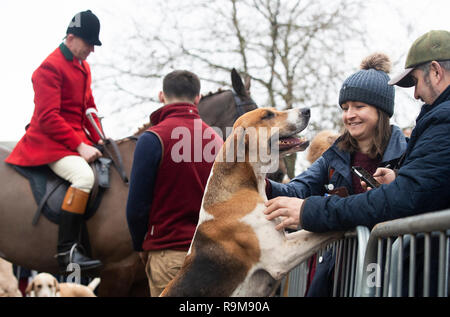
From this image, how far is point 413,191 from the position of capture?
217cm

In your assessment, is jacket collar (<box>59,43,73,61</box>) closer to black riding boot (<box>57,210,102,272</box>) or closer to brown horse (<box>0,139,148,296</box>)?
brown horse (<box>0,139,148,296</box>)

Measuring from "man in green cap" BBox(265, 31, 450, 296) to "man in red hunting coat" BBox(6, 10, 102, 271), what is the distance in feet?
10.6

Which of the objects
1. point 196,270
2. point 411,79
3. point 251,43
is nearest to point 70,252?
point 196,270

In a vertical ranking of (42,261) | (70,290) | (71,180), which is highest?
(71,180)

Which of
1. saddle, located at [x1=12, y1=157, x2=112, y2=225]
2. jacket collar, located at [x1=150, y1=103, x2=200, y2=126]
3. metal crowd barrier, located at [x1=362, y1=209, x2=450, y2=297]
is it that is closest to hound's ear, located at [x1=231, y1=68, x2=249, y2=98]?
saddle, located at [x1=12, y1=157, x2=112, y2=225]

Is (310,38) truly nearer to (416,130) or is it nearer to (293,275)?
(293,275)

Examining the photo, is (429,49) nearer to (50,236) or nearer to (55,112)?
(55,112)

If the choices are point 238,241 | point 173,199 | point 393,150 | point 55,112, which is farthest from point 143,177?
point 55,112

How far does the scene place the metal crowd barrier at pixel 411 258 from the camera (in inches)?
66.4

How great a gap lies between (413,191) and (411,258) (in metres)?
0.38

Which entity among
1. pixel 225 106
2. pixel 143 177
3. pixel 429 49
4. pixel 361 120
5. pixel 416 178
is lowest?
pixel 416 178

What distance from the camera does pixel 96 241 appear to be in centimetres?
568
